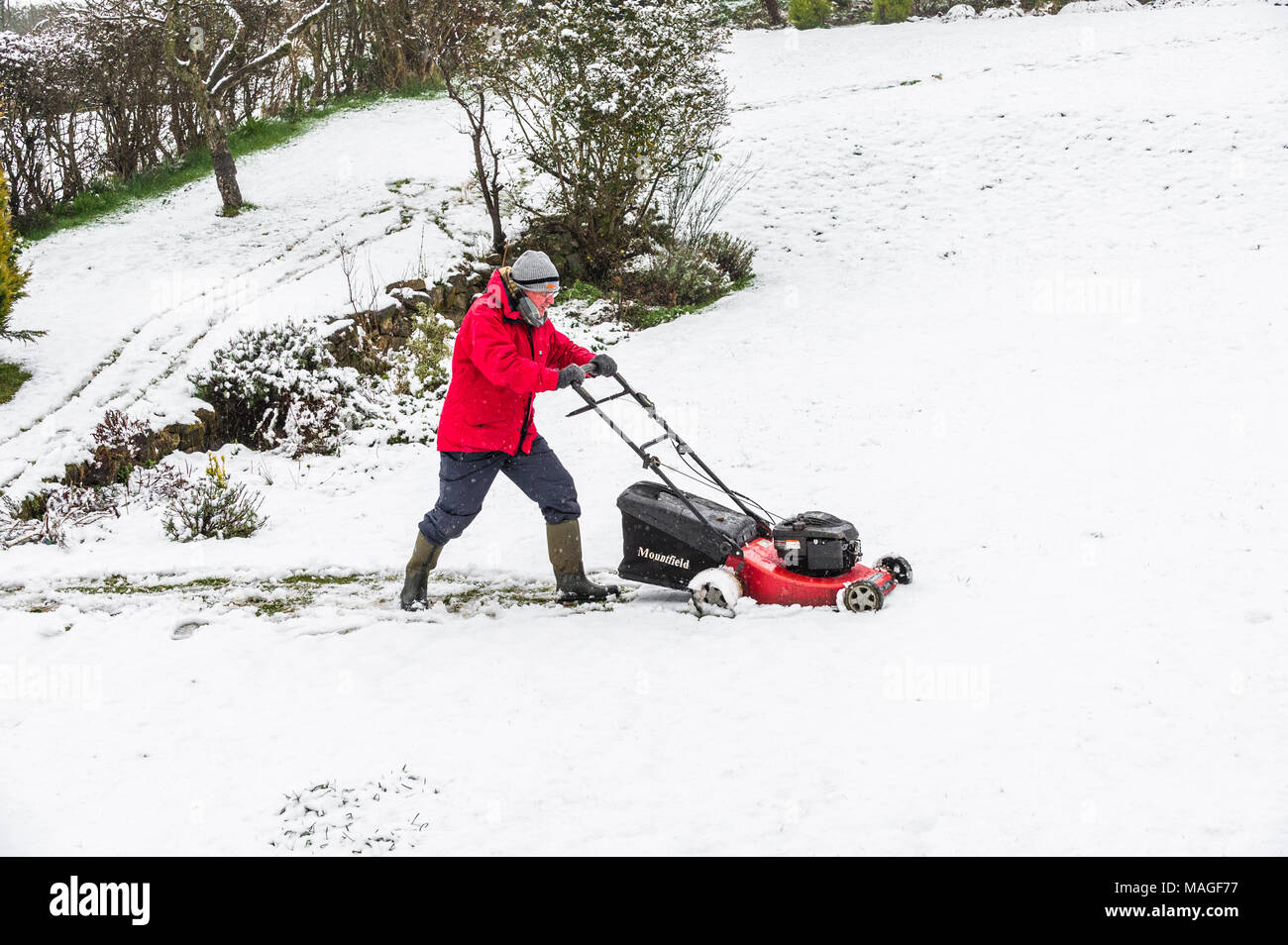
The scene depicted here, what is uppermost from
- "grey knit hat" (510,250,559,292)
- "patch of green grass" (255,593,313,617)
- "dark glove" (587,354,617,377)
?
"grey knit hat" (510,250,559,292)

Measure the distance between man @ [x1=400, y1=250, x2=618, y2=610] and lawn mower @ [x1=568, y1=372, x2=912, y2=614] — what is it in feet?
1.00

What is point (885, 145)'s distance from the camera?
1545 centimetres

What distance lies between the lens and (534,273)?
203 inches

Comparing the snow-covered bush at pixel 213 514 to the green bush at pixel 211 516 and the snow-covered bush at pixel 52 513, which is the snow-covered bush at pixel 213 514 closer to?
the green bush at pixel 211 516

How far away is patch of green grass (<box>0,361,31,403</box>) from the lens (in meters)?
9.07

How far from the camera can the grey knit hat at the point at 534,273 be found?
5.16 meters

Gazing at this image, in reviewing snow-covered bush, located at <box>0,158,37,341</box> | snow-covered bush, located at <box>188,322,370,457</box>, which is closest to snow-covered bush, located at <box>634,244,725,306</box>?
snow-covered bush, located at <box>188,322,370,457</box>

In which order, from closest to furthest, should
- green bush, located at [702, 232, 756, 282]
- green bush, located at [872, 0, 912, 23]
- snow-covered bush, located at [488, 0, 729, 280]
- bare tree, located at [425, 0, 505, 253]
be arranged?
1. snow-covered bush, located at [488, 0, 729, 280]
2. bare tree, located at [425, 0, 505, 253]
3. green bush, located at [702, 232, 756, 282]
4. green bush, located at [872, 0, 912, 23]

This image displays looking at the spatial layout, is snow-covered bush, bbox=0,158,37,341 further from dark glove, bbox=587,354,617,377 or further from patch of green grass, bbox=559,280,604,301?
dark glove, bbox=587,354,617,377

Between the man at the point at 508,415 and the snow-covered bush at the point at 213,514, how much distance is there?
2090mm

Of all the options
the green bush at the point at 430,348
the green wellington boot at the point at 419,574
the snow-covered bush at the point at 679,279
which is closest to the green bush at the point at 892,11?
the snow-covered bush at the point at 679,279
